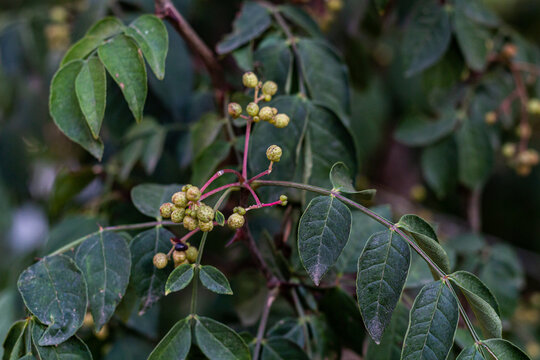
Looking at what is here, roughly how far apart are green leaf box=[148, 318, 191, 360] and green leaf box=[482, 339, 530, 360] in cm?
45

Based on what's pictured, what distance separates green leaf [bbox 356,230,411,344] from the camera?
743 mm

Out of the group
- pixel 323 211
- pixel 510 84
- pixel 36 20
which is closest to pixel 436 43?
pixel 510 84

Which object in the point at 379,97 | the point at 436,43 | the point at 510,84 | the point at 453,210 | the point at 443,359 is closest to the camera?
the point at 443,359

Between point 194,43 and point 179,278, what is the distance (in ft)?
1.81

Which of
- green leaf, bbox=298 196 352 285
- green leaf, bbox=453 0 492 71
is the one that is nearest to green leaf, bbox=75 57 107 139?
green leaf, bbox=298 196 352 285

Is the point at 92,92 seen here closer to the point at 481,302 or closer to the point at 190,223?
the point at 190,223

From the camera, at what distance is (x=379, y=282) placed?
748 mm

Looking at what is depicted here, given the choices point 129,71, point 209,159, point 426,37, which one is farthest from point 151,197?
point 426,37

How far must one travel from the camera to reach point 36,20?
63.8 inches

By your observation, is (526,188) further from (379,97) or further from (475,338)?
(475,338)

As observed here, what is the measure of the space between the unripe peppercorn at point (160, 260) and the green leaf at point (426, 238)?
38cm

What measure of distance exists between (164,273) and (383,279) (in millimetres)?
378

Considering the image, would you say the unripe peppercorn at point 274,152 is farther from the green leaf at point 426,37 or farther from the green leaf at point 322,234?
the green leaf at point 426,37

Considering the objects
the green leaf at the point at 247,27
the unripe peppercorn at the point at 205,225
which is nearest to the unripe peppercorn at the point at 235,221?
the unripe peppercorn at the point at 205,225
